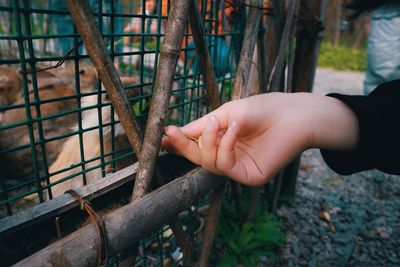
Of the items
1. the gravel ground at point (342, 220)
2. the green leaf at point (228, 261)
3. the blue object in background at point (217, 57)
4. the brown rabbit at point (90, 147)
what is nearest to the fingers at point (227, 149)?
the blue object in background at point (217, 57)

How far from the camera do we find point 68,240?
0.81 m

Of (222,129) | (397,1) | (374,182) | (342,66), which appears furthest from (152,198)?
(342,66)

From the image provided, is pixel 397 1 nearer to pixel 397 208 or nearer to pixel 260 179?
pixel 260 179

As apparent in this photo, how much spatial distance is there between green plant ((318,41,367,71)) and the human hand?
35.0 ft

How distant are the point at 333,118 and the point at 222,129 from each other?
1.26 ft

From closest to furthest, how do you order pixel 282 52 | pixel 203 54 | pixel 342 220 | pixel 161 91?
pixel 161 91, pixel 203 54, pixel 282 52, pixel 342 220

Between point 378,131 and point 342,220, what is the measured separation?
1725 mm

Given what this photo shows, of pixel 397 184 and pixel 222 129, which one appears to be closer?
pixel 222 129

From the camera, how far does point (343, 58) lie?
1114cm

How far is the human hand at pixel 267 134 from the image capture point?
101 centimetres

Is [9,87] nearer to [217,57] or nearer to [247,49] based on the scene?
[217,57]

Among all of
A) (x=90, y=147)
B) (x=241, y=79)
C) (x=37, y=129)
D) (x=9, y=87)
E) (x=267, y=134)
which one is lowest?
(x=37, y=129)

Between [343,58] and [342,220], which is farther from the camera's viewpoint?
[343,58]

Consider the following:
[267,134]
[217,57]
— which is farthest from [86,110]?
[217,57]
